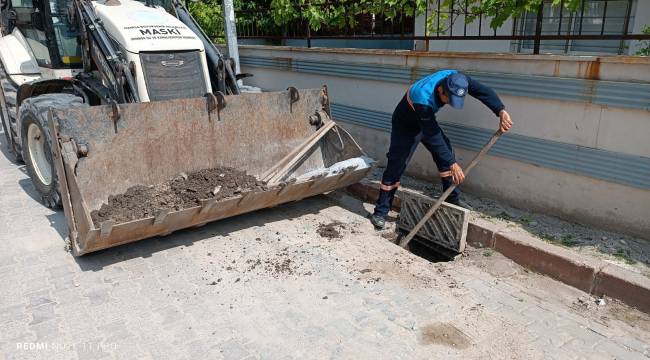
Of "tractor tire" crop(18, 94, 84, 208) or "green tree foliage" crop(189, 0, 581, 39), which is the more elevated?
"green tree foliage" crop(189, 0, 581, 39)

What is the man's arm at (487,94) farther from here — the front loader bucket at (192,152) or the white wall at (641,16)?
the white wall at (641,16)

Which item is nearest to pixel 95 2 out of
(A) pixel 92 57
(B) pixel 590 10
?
(A) pixel 92 57

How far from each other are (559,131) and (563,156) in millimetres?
221

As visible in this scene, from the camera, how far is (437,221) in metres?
4.36

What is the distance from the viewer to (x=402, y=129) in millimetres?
4637

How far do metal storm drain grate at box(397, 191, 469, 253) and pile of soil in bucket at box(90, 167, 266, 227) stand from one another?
137 centimetres

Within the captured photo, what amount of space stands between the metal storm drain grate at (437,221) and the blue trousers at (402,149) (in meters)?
0.18

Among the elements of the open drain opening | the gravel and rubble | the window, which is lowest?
the open drain opening

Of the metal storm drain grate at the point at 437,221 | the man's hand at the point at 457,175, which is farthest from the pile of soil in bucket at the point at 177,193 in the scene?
the man's hand at the point at 457,175

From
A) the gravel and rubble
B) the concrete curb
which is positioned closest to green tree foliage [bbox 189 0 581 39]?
the gravel and rubble

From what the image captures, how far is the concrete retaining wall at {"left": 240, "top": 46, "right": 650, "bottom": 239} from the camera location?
380cm

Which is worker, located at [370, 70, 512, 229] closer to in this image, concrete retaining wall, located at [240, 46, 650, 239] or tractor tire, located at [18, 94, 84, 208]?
concrete retaining wall, located at [240, 46, 650, 239]

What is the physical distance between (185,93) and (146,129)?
943 millimetres

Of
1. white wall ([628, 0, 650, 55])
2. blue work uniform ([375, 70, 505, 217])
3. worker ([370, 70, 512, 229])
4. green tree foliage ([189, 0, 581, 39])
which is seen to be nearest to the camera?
worker ([370, 70, 512, 229])
